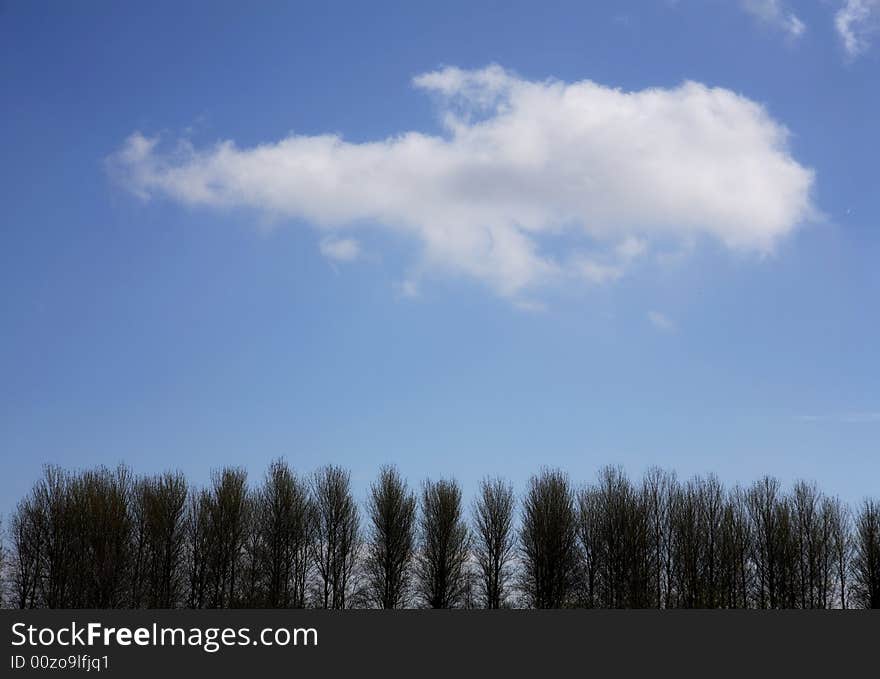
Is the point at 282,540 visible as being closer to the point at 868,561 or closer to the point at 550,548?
the point at 550,548

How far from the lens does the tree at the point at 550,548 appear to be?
51031 millimetres

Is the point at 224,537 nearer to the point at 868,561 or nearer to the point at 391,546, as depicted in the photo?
the point at 391,546

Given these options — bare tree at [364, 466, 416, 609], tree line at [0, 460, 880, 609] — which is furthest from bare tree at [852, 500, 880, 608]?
bare tree at [364, 466, 416, 609]

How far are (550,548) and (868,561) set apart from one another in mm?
17039

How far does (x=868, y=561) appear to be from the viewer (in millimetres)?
51250

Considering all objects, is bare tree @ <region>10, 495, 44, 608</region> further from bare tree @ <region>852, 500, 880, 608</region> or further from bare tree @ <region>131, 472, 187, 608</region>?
bare tree @ <region>852, 500, 880, 608</region>

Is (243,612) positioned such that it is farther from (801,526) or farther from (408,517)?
(801,526)

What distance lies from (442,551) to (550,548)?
5.84 m

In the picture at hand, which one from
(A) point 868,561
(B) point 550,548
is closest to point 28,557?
(B) point 550,548

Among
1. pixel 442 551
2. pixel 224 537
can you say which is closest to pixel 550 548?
pixel 442 551

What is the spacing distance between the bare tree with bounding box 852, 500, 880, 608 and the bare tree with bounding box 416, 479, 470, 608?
21.0 metres

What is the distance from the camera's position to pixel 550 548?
5159 centimetres

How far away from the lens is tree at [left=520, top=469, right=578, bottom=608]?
51031 mm

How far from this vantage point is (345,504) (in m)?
52.8
